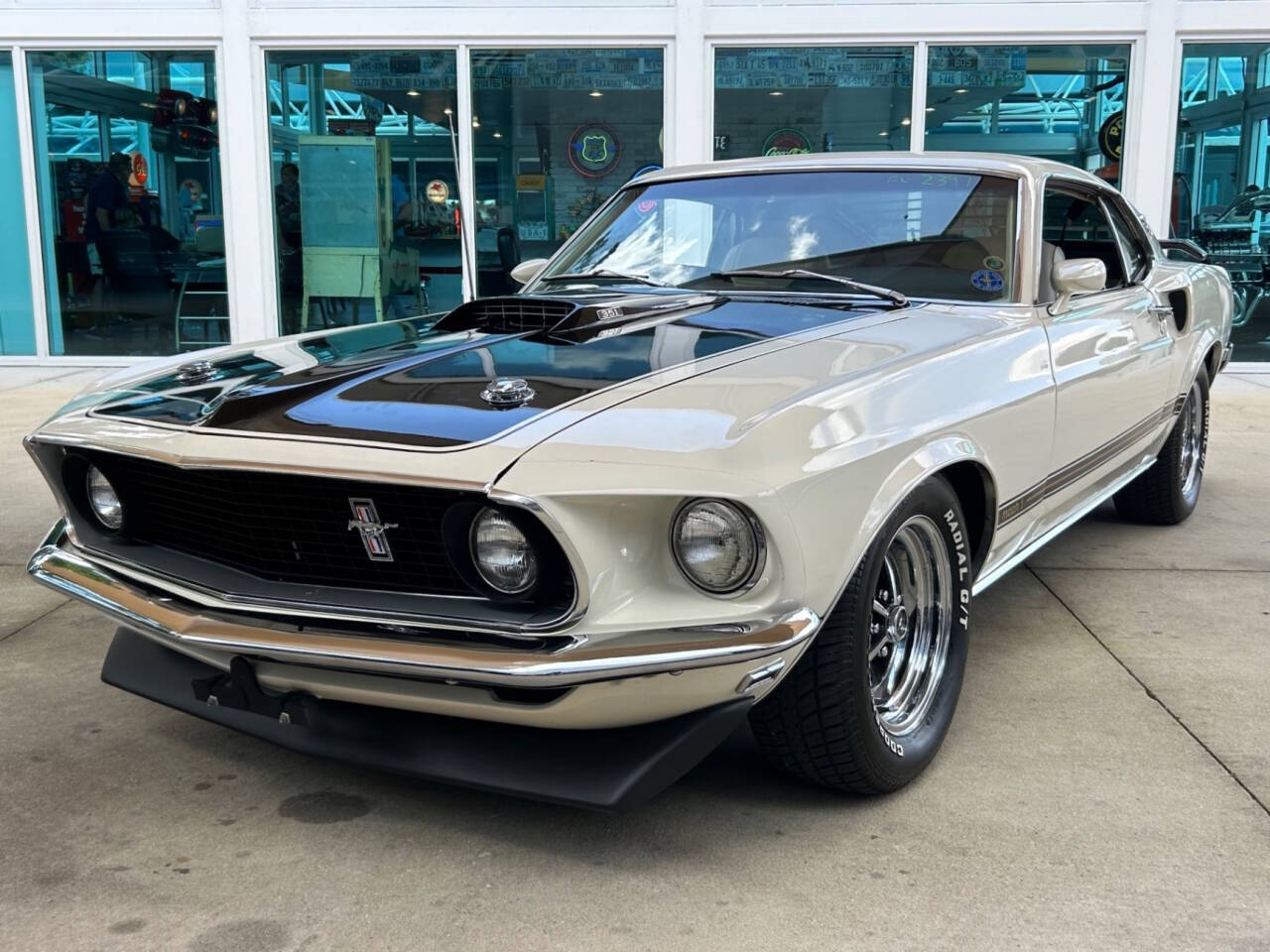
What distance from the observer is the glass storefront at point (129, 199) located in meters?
10.4

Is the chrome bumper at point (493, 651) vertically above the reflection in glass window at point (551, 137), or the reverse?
the reflection in glass window at point (551, 137)

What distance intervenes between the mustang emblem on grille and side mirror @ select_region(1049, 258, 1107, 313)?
2050mm

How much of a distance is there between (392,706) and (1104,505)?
424cm

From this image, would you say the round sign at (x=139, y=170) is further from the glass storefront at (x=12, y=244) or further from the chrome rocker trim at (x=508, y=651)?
the chrome rocker trim at (x=508, y=651)

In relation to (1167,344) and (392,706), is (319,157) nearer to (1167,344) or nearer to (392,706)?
(1167,344)

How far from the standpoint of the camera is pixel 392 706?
227 cm

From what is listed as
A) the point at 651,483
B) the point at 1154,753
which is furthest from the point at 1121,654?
the point at 651,483

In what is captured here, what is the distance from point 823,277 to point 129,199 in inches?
354

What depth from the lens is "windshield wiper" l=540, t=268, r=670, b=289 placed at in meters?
3.51

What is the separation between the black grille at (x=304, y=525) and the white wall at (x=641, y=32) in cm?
802

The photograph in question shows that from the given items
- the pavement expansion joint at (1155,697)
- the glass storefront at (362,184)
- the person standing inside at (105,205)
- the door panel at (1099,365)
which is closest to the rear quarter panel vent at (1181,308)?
the door panel at (1099,365)

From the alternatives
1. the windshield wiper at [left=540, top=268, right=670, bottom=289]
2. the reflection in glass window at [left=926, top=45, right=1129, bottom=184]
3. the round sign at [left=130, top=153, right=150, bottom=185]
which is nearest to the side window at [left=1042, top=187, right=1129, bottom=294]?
the windshield wiper at [left=540, top=268, right=670, bottom=289]

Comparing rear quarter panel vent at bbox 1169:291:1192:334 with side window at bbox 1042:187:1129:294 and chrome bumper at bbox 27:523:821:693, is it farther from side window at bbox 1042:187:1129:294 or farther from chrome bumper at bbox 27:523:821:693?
chrome bumper at bbox 27:523:821:693

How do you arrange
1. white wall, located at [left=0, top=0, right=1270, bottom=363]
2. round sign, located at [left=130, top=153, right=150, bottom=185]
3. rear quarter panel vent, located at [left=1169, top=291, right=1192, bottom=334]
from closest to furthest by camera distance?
rear quarter panel vent, located at [left=1169, top=291, right=1192, bottom=334]
white wall, located at [left=0, top=0, right=1270, bottom=363]
round sign, located at [left=130, top=153, right=150, bottom=185]
